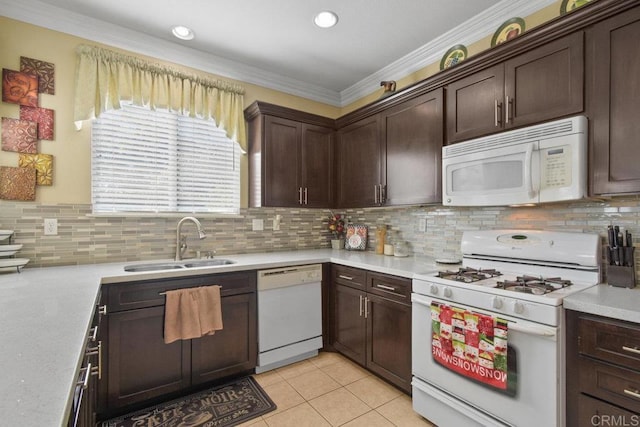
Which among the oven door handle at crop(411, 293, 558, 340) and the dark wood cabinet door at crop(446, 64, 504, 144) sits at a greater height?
the dark wood cabinet door at crop(446, 64, 504, 144)

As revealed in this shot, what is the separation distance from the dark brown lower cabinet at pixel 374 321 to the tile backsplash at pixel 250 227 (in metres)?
0.68

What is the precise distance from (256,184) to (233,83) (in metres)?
1.00

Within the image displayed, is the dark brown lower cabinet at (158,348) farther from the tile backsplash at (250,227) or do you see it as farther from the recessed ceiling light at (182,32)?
the recessed ceiling light at (182,32)

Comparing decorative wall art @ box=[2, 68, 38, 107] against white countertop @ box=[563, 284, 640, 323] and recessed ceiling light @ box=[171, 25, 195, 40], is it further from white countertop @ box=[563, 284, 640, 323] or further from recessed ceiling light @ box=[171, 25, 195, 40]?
white countertop @ box=[563, 284, 640, 323]

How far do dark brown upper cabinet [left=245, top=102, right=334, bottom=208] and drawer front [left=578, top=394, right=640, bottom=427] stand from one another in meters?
2.35

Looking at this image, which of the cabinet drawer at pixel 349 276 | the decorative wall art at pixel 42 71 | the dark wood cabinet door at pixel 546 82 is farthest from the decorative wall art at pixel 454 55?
the decorative wall art at pixel 42 71

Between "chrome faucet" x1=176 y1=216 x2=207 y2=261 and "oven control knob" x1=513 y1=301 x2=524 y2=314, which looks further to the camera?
"chrome faucet" x1=176 y1=216 x2=207 y2=261

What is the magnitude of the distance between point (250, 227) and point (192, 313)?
1.10 metres

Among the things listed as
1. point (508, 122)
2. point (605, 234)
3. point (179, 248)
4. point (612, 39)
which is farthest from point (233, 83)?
point (605, 234)

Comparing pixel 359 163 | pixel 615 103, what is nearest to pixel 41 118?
pixel 359 163

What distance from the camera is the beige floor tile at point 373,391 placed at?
2.14 meters

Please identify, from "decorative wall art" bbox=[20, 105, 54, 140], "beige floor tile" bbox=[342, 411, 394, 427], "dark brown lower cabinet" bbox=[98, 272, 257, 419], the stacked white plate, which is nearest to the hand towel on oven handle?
"beige floor tile" bbox=[342, 411, 394, 427]

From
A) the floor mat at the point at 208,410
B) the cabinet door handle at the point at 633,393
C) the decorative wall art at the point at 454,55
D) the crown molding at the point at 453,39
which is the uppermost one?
the crown molding at the point at 453,39

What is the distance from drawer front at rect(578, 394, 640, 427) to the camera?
120 centimetres
